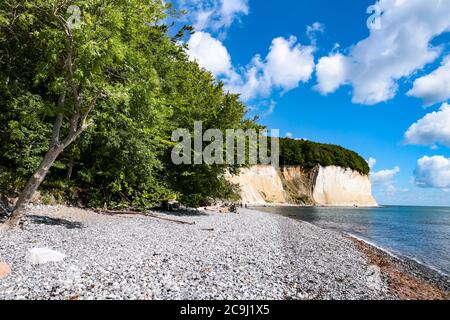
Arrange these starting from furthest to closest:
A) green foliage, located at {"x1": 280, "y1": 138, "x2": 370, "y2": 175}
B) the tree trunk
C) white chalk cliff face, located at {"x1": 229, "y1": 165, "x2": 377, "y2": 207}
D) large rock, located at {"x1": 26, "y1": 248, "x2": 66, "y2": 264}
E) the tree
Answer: green foliage, located at {"x1": 280, "y1": 138, "x2": 370, "y2": 175} < white chalk cliff face, located at {"x1": 229, "y1": 165, "x2": 377, "y2": 207} < the tree trunk < the tree < large rock, located at {"x1": 26, "y1": 248, "x2": 66, "y2": 264}

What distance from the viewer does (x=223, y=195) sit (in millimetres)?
28672

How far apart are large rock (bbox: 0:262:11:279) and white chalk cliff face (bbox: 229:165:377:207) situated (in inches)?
3030

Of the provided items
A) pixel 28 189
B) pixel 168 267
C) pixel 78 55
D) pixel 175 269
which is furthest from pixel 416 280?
pixel 78 55

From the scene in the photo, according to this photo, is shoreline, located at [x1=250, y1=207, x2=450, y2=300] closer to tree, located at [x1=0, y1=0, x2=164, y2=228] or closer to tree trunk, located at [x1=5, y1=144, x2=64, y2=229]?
tree, located at [x1=0, y1=0, x2=164, y2=228]

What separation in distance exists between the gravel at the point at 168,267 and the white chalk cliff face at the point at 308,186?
71.2m

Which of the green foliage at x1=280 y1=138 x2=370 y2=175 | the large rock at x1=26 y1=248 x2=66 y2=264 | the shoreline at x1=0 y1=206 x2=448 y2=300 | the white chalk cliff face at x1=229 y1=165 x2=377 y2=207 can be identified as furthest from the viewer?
the green foliage at x1=280 y1=138 x2=370 y2=175

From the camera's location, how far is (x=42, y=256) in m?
7.95

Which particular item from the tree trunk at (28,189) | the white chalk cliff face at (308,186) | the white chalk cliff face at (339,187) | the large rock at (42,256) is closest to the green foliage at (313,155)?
the white chalk cliff face at (308,186)

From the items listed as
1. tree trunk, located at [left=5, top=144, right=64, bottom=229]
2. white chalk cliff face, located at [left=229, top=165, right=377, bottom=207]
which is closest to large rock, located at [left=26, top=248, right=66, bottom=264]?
tree trunk, located at [left=5, top=144, right=64, bottom=229]

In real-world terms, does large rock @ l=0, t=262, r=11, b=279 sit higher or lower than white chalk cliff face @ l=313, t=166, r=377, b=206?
lower

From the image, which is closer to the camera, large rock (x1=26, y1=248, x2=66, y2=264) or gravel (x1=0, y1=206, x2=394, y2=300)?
gravel (x1=0, y1=206, x2=394, y2=300)

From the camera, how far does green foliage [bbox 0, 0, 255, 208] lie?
10992mm
